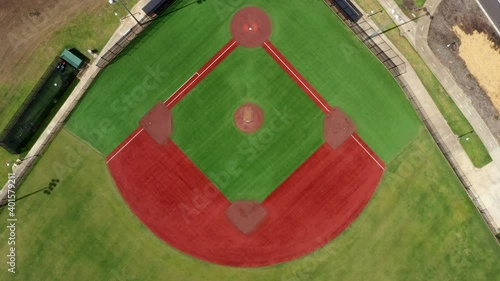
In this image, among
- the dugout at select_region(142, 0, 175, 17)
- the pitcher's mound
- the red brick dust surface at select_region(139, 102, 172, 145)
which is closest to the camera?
the pitcher's mound

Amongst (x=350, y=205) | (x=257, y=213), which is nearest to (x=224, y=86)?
(x=257, y=213)

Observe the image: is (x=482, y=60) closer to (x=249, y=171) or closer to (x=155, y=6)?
(x=249, y=171)

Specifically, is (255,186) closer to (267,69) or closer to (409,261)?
(267,69)

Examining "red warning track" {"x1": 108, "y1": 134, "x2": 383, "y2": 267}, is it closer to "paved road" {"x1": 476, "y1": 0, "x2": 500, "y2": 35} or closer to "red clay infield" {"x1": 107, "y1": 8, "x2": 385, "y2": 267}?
"red clay infield" {"x1": 107, "y1": 8, "x2": 385, "y2": 267}

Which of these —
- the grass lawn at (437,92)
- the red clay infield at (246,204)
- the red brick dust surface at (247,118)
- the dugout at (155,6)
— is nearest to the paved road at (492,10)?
the grass lawn at (437,92)

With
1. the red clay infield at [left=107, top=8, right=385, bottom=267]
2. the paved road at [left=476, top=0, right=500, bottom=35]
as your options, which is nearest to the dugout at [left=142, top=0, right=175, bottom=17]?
the red clay infield at [left=107, top=8, right=385, bottom=267]

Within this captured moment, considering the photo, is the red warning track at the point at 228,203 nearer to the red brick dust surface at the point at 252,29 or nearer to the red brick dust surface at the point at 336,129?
the red brick dust surface at the point at 336,129

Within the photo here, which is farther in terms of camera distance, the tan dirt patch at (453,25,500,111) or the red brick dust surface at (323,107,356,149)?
the tan dirt patch at (453,25,500,111)
